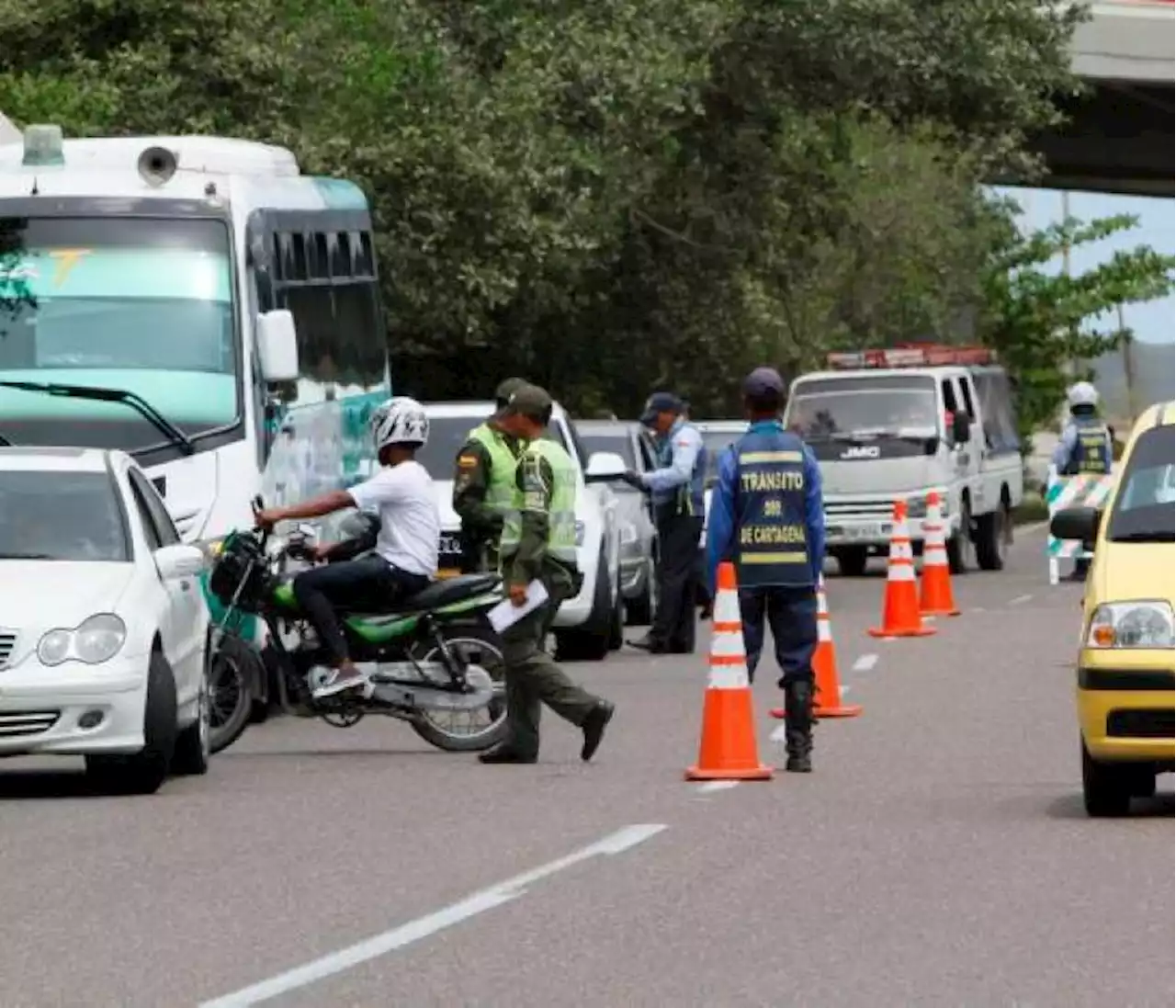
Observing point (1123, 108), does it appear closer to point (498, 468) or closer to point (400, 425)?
point (498, 468)

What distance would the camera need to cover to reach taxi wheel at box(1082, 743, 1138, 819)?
14.6 metres

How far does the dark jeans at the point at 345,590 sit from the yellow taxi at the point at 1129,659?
193 inches

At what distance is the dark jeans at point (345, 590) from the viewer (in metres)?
19.1

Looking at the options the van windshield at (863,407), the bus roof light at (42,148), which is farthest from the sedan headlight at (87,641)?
the van windshield at (863,407)

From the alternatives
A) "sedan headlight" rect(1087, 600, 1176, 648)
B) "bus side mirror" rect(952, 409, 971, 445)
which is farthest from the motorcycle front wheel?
"bus side mirror" rect(952, 409, 971, 445)

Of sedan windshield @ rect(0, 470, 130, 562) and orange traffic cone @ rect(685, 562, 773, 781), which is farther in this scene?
sedan windshield @ rect(0, 470, 130, 562)

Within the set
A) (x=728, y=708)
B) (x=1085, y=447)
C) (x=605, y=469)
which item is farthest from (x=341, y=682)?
(x=1085, y=447)

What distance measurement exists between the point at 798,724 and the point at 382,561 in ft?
9.20

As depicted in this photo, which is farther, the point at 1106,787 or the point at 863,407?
the point at 863,407

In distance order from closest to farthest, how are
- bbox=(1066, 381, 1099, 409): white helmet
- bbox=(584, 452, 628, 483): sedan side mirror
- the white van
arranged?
bbox=(584, 452, 628, 483): sedan side mirror
bbox=(1066, 381, 1099, 409): white helmet
the white van

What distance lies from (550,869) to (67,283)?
10018mm

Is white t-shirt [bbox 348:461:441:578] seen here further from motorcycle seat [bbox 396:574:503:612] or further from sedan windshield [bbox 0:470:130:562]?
sedan windshield [bbox 0:470:130:562]

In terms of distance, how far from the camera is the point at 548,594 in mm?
18031

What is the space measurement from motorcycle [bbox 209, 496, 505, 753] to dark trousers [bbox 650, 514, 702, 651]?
7.32 meters
